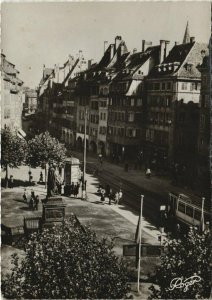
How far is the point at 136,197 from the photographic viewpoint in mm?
41156

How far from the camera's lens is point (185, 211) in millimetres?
29906

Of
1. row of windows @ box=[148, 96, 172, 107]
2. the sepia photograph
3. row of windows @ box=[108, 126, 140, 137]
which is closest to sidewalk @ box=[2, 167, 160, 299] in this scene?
the sepia photograph

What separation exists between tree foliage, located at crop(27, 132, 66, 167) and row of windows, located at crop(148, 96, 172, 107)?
21.8m

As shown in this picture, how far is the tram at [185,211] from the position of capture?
2819cm

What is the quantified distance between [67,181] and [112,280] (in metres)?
29.0

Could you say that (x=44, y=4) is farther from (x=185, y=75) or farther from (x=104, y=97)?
(x=104, y=97)

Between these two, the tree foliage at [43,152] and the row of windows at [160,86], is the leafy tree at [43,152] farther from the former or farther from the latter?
the row of windows at [160,86]

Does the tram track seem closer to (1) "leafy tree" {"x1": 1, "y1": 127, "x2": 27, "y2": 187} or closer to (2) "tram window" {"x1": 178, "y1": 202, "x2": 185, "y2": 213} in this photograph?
(2) "tram window" {"x1": 178, "y1": 202, "x2": 185, "y2": 213}

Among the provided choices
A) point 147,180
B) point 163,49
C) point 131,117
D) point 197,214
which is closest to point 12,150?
point 147,180

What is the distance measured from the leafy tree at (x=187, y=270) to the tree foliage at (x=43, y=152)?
26.3 meters

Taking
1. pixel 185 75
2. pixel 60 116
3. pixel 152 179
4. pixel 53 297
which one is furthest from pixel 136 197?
pixel 60 116

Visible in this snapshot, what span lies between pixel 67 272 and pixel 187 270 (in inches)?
157

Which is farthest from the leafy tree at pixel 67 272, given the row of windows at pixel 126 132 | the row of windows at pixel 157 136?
the row of windows at pixel 126 132
